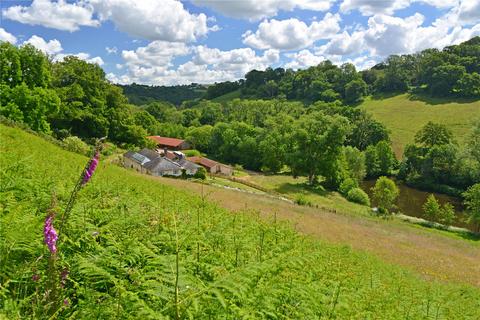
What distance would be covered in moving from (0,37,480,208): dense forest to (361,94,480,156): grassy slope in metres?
6.75

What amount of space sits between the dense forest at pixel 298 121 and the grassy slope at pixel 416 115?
675 centimetres

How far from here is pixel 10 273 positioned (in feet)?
10.5

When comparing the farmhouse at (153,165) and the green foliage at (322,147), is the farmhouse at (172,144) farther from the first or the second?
the green foliage at (322,147)

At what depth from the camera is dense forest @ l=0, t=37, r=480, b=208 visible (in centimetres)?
3803

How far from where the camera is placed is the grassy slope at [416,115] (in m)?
93.8

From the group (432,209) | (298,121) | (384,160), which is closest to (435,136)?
(384,160)

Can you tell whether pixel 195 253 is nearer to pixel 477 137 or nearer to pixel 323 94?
pixel 477 137

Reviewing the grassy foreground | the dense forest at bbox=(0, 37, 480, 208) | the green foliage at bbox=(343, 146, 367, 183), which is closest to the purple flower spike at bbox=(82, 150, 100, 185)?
the grassy foreground

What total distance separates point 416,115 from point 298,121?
5218 cm

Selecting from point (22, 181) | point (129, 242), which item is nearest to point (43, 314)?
point (129, 242)

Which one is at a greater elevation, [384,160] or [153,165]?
[384,160]

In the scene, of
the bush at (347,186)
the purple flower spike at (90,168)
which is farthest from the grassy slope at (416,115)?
the purple flower spike at (90,168)

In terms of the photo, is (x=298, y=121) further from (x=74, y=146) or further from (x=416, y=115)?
(x=416, y=115)

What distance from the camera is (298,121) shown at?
70250 millimetres
